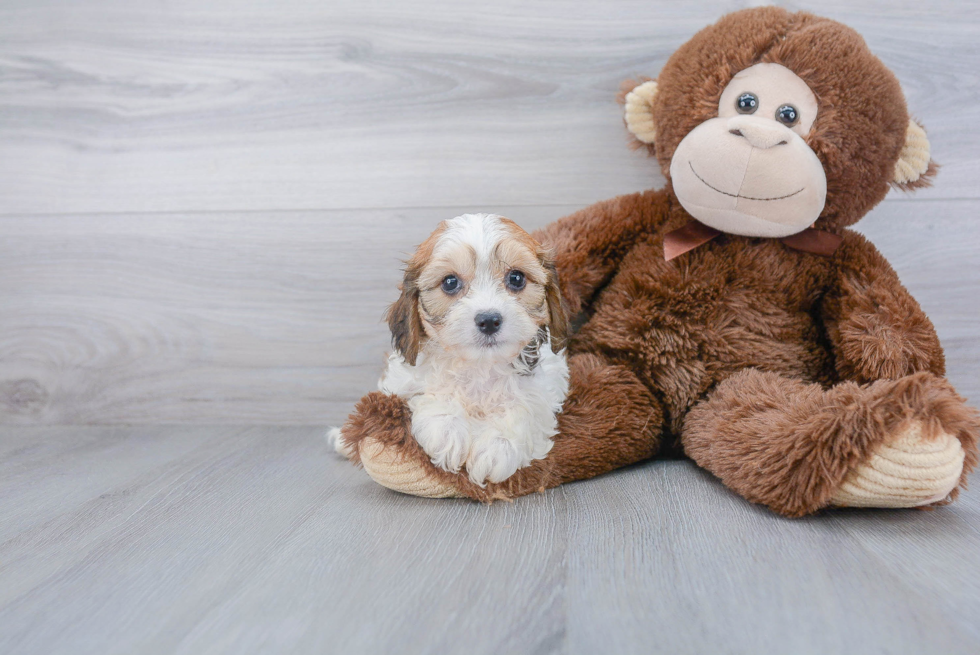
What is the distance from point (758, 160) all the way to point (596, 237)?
0.38m

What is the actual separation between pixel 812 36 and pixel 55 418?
2.24 m

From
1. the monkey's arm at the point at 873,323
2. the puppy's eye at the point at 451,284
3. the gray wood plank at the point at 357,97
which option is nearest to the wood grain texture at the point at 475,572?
the monkey's arm at the point at 873,323

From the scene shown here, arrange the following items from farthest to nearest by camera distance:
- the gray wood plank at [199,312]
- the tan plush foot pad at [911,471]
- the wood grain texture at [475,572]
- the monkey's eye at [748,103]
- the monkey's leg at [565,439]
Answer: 1. the gray wood plank at [199,312]
2. the monkey's eye at [748,103]
3. the monkey's leg at [565,439]
4. the tan plush foot pad at [911,471]
5. the wood grain texture at [475,572]

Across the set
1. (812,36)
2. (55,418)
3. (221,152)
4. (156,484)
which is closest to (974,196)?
(812,36)

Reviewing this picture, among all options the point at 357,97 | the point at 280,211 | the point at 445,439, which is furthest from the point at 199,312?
the point at 445,439

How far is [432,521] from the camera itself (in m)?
1.20

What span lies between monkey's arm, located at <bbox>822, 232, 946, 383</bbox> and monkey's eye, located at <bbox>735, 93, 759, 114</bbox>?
366 millimetres

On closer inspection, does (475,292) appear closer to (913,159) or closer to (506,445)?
(506,445)

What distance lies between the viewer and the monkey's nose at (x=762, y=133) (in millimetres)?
1310

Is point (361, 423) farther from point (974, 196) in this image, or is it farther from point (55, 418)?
point (974, 196)

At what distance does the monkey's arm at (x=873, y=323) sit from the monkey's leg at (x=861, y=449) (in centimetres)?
16

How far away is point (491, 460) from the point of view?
125cm

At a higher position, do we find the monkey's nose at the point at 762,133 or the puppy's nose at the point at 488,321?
the monkey's nose at the point at 762,133

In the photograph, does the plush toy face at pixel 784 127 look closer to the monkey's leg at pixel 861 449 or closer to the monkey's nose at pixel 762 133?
the monkey's nose at pixel 762 133
